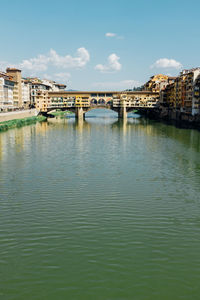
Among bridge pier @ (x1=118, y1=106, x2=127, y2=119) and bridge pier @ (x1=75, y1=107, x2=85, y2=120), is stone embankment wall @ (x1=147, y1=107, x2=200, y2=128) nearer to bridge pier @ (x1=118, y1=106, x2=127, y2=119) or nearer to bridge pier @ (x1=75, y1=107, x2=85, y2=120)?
bridge pier @ (x1=118, y1=106, x2=127, y2=119)

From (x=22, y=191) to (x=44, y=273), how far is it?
13070mm

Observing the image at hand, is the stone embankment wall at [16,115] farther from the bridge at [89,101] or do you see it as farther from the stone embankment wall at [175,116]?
the stone embankment wall at [175,116]

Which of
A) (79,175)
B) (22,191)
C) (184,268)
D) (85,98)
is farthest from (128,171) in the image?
(85,98)

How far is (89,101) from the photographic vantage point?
13938 cm

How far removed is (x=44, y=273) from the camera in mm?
14477

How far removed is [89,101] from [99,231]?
124 metres

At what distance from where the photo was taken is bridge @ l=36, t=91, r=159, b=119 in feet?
445

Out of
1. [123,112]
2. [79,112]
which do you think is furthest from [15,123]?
[123,112]

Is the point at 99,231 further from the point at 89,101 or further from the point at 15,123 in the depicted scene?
the point at 89,101

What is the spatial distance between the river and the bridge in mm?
100230

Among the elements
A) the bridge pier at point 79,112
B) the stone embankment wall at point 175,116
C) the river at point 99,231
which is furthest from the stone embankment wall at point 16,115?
the stone embankment wall at point 175,116

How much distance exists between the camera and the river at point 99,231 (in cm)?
1365

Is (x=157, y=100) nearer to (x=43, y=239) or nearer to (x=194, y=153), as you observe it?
(x=194, y=153)

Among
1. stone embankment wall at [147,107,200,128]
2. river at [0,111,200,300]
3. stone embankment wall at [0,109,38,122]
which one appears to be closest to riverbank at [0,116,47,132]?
stone embankment wall at [0,109,38,122]
